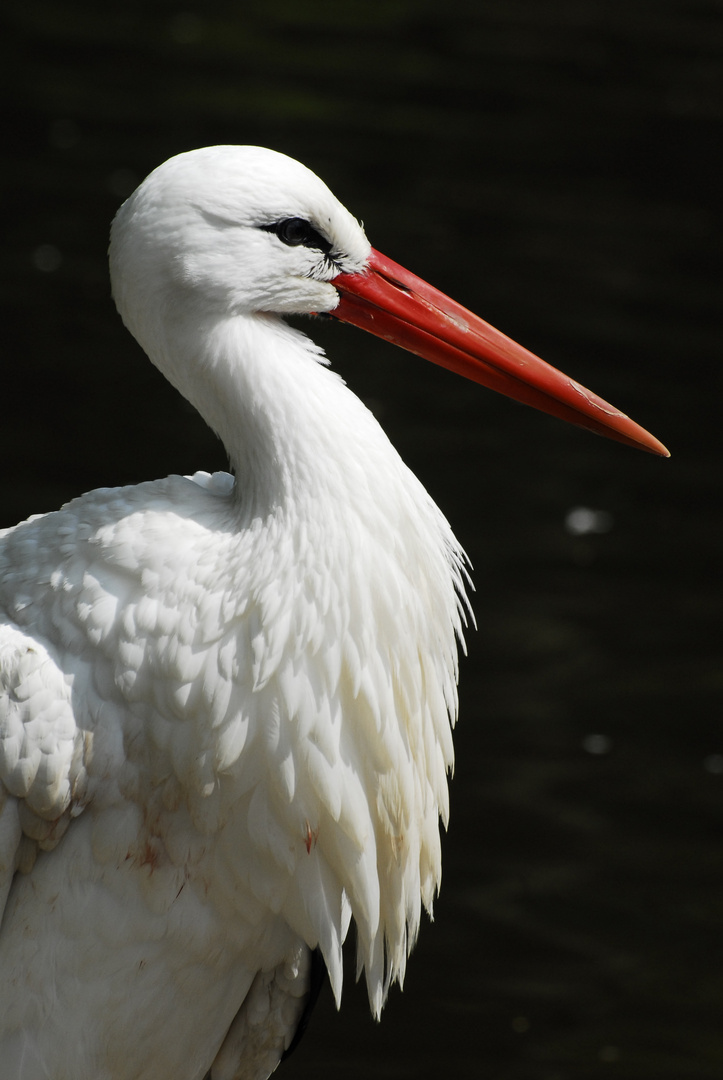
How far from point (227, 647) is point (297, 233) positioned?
634 mm

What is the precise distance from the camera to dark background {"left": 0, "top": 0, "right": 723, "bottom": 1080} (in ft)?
12.6

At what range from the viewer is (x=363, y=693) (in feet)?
7.57

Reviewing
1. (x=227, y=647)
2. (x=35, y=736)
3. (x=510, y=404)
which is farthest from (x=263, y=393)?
(x=510, y=404)

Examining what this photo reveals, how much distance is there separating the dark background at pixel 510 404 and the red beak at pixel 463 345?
1.81 meters

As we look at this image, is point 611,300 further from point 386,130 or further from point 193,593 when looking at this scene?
point 193,593

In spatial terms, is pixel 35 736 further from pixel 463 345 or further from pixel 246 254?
pixel 463 345

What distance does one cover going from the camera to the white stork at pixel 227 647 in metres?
2.21

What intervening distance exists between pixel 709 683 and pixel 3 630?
306 cm

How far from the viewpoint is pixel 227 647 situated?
88.3 inches

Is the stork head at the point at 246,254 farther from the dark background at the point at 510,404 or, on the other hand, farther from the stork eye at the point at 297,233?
the dark background at the point at 510,404

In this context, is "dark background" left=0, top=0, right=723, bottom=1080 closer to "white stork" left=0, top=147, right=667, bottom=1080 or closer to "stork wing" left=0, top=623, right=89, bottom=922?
"white stork" left=0, top=147, right=667, bottom=1080

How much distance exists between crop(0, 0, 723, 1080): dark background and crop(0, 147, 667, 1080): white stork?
4.07 ft

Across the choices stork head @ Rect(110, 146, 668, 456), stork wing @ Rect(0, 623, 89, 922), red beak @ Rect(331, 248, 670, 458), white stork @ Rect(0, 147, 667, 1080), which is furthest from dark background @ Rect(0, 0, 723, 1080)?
stork head @ Rect(110, 146, 668, 456)

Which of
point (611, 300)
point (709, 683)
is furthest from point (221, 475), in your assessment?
point (611, 300)
